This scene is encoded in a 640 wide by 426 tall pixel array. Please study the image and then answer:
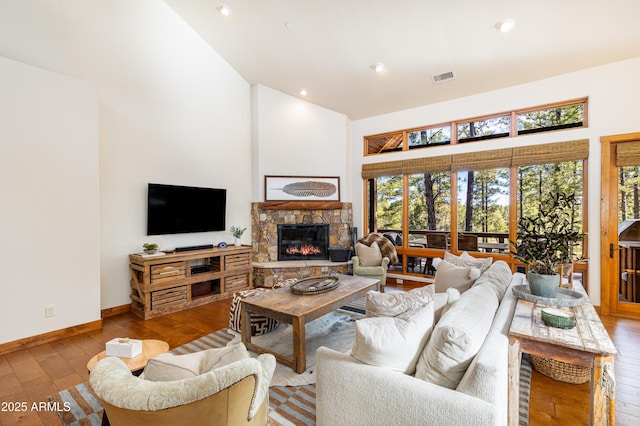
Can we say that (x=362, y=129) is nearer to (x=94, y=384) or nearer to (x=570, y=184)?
(x=570, y=184)

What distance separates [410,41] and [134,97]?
4.02 m

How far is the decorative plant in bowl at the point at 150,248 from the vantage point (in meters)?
4.04

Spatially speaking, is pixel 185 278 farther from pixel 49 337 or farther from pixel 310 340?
pixel 310 340

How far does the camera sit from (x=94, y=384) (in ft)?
3.58

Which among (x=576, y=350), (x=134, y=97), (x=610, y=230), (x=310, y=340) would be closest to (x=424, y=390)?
(x=576, y=350)

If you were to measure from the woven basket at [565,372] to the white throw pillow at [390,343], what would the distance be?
1.71 m

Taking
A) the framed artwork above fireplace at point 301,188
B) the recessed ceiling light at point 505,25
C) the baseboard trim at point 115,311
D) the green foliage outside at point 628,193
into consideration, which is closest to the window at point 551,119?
the green foliage outside at point 628,193

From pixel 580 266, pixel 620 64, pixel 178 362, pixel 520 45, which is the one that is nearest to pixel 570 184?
pixel 580 266

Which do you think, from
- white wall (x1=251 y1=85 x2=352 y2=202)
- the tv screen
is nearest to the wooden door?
white wall (x1=251 y1=85 x2=352 y2=202)

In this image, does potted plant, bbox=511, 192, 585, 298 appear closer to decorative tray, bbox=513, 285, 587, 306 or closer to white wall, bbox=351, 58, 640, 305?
decorative tray, bbox=513, 285, 587, 306

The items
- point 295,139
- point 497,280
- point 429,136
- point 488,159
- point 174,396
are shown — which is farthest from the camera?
point 295,139

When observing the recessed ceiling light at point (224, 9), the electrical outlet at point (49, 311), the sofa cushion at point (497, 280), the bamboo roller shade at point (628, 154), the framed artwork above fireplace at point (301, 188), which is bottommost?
the electrical outlet at point (49, 311)

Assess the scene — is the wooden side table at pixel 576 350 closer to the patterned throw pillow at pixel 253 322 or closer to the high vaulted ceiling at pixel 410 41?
the patterned throw pillow at pixel 253 322

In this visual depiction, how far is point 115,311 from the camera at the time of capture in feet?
12.9
